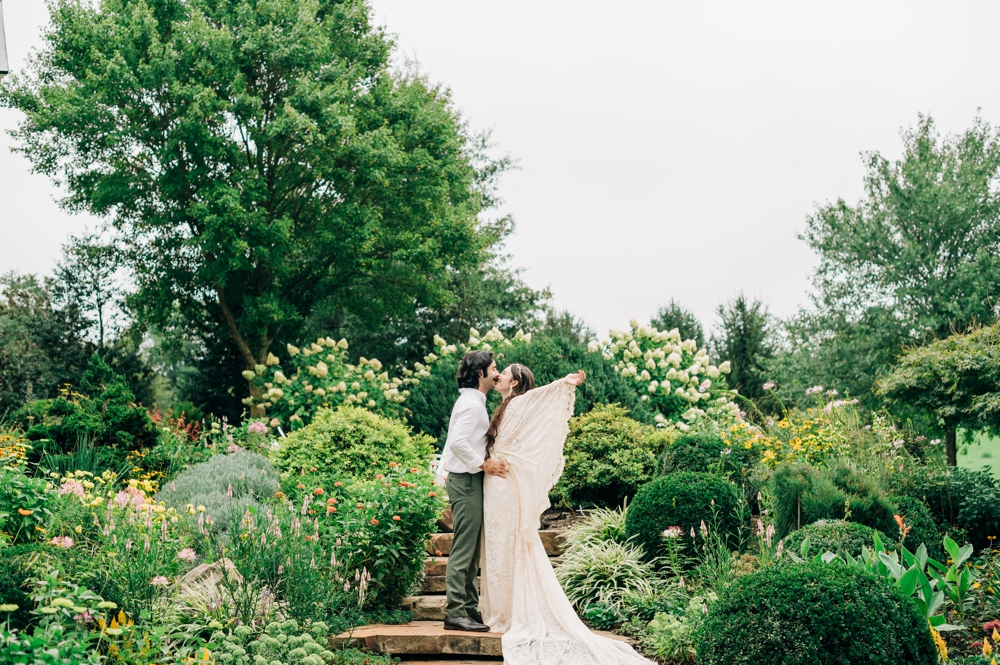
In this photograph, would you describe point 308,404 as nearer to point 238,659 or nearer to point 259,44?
point 259,44

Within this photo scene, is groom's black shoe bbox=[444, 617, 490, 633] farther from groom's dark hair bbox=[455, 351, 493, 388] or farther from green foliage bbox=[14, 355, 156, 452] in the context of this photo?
green foliage bbox=[14, 355, 156, 452]

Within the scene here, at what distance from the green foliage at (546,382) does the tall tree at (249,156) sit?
5.42 m

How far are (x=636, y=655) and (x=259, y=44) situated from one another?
14.6 metres

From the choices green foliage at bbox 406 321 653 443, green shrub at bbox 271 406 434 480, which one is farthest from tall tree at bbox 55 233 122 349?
green shrub at bbox 271 406 434 480

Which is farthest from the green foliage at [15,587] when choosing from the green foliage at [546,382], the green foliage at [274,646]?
the green foliage at [546,382]

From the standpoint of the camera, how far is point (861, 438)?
29.6 ft

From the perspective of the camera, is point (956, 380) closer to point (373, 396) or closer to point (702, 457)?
point (702, 457)

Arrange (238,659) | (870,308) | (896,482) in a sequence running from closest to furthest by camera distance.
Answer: (238,659)
(896,482)
(870,308)

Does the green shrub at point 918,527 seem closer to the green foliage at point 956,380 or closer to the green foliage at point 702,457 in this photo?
the green foliage at point 702,457

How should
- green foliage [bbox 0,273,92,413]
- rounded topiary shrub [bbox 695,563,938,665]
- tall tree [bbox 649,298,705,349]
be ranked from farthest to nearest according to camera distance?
tall tree [bbox 649,298,705,349], green foliage [bbox 0,273,92,413], rounded topiary shrub [bbox 695,563,938,665]

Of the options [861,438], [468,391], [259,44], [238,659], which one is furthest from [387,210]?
[238,659]

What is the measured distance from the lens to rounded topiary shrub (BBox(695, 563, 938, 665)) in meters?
4.05

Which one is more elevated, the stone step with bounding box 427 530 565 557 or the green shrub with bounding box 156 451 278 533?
the green shrub with bounding box 156 451 278 533

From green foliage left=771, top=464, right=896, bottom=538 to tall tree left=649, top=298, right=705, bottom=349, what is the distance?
1556 cm
